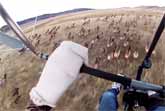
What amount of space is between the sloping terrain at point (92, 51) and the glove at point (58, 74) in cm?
564

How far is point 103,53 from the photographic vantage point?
9258mm

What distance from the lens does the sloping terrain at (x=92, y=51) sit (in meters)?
8.16

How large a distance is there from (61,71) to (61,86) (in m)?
0.06

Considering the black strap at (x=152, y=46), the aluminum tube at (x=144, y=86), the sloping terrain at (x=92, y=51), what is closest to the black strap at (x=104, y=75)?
the aluminum tube at (x=144, y=86)

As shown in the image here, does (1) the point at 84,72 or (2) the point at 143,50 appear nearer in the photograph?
(1) the point at 84,72

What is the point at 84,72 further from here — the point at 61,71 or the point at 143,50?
the point at 143,50

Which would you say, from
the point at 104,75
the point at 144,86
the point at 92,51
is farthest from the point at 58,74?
the point at 92,51

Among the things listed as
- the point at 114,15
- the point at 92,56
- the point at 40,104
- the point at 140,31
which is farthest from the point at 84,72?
the point at 114,15

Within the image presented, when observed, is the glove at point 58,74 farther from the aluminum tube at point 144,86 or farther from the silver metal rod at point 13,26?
the aluminum tube at point 144,86

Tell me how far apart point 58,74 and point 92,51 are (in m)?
7.43

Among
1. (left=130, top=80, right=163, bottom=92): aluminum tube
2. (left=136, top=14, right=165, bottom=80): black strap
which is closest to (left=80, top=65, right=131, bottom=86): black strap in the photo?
(left=130, top=80, right=163, bottom=92): aluminum tube

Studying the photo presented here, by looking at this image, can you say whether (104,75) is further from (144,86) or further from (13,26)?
(13,26)

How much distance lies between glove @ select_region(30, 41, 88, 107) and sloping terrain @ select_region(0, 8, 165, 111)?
5643 millimetres

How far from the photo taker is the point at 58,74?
177 centimetres
